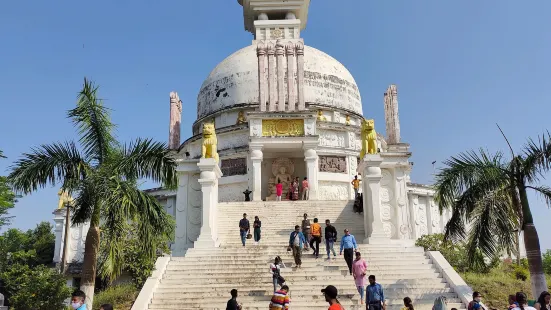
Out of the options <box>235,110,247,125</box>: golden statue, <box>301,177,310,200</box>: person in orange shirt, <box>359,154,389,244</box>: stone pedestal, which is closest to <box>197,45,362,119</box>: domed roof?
<box>235,110,247,125</box>: golden statue

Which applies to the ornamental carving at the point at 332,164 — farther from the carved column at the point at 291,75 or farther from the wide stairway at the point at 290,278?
the wide stairway at the point at 290,278

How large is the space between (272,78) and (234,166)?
572 cm

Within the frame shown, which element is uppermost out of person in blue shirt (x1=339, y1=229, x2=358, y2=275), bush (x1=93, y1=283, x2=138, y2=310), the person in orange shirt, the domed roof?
the domed roof

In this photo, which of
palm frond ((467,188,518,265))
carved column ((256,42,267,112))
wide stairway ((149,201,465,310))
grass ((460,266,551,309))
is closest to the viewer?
wide stairway ((149,201,465,310))

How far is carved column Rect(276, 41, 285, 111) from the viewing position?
29781 millimetres

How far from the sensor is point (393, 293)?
44.8ft

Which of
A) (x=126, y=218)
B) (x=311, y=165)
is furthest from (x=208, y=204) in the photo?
(x=311, y=165)

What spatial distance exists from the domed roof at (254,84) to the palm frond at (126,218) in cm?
2267

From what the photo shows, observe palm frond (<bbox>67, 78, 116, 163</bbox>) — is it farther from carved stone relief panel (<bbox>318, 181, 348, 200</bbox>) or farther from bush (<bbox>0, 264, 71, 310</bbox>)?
carved stone relief panel (<bbox>318, 181, 348, 200</bbox>)

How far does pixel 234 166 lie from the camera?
3116 centimetres

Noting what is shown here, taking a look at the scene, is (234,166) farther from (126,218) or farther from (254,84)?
(126,218)

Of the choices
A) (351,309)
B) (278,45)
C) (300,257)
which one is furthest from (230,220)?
(278,45)

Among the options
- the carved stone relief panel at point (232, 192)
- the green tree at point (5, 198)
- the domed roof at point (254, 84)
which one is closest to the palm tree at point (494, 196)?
the green tree at point (5, 198)

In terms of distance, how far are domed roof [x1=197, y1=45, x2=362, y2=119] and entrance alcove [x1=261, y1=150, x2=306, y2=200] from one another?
7081 mm
